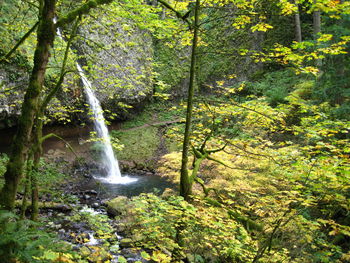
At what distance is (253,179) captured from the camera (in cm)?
548

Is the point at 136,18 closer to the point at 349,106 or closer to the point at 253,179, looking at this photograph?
the point at 253,179

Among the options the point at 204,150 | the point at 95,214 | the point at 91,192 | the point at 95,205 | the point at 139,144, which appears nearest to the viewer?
the point at 204,150

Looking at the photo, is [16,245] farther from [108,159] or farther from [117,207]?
[108,159]

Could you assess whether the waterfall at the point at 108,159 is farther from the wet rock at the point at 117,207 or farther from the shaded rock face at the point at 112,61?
the wet rock at the point at 117,207

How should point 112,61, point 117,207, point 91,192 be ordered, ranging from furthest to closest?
1. point 112,61
2. point 91,192
3. point 117,207

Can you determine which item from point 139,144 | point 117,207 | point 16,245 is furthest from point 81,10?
point 139,144

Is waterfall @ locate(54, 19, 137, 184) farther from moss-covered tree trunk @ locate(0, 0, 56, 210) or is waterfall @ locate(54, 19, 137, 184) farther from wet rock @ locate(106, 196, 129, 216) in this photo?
moss-covered tree trunk @ locate(0, 0, 56, 210)

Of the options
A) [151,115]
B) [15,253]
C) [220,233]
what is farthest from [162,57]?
[15,253]

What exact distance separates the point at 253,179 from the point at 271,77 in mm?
11104

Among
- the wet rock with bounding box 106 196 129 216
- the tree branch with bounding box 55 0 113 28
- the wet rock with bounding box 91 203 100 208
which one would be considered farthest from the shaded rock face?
the wet rock with bounding box 91 203 100 208

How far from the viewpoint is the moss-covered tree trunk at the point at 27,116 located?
7.43 feet

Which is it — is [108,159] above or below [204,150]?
below

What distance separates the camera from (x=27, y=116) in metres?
2.29

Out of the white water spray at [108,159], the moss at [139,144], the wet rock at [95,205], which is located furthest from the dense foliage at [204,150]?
the wet rock at [95,205]
